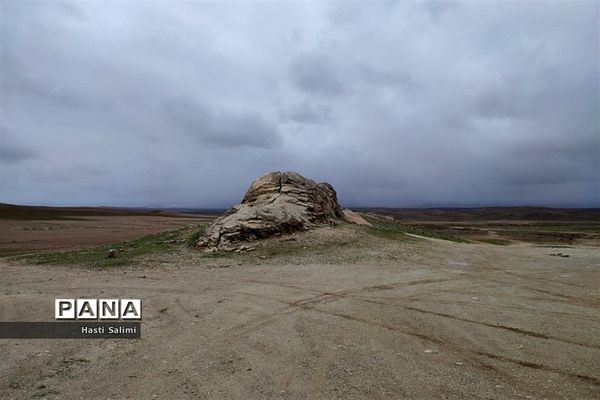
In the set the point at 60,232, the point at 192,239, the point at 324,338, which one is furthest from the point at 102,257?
the point at 60,232

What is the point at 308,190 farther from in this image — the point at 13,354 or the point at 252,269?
the point at 13,354

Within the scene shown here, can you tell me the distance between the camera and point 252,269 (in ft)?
52.4

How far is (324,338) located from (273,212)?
49.7 ft

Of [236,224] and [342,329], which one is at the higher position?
[236,224]

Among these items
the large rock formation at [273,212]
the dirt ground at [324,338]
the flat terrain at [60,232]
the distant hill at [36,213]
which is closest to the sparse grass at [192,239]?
the large rock formation at [273,212]

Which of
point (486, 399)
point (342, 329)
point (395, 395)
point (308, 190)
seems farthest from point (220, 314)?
point (308, 190)

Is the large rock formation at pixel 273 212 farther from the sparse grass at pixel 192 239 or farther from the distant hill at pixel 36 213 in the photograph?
the distant hill at pixel 36 213

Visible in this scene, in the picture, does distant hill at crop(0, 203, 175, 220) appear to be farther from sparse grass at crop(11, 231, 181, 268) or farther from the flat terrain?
sparse grass at crop(11, 231, 181, 268)

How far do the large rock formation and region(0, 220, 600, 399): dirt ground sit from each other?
19.5ft

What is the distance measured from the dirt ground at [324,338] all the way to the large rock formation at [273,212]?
595 cm

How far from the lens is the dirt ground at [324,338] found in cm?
566

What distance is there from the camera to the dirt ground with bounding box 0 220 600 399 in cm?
566

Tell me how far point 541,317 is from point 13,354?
1137cm

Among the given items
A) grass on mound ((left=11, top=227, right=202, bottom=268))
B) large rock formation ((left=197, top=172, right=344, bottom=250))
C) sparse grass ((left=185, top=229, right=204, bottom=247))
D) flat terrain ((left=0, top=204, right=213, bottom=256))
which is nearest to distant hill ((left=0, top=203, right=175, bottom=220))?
flat terrain ((left=0, top=204, right=213, bottom=256))
